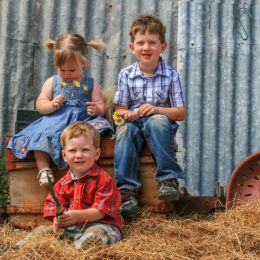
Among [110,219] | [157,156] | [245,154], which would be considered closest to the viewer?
[110,219]

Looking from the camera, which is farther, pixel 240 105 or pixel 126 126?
pixel 240 105

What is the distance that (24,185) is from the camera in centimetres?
475

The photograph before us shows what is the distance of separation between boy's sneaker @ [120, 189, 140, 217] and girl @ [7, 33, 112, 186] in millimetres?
532

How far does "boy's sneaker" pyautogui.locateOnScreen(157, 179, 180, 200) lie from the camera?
169 inches

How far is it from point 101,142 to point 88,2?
213 centimetres

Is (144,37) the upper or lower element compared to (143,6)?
lower

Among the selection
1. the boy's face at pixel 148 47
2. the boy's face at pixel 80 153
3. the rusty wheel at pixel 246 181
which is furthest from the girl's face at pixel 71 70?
the rusty wheel at pixel 246 181

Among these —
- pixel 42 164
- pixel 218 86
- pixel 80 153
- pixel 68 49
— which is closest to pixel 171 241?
pixel 80 153

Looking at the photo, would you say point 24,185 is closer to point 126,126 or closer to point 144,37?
point 126,126

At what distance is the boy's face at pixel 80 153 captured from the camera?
13.1 feet

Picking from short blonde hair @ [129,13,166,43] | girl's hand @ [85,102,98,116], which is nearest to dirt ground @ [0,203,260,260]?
girl's hand @ [85,102,98,116]

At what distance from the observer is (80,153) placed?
13.1ft

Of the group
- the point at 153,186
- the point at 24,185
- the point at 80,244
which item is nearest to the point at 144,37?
the point at 153,186

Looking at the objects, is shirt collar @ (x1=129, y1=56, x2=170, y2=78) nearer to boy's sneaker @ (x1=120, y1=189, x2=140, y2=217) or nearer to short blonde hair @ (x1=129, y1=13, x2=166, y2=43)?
short blonde hair @ (x1=129, y1=13, x2=166, y2=43)
